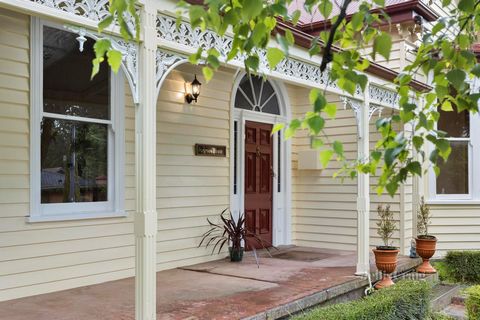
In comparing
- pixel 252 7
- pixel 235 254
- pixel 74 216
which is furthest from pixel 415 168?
pixel 235 254

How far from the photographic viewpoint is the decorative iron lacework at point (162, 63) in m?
3.70

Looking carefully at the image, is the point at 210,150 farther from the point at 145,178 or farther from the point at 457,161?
the point at 457,161

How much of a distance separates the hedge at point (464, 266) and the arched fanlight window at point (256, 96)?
12.1 ft

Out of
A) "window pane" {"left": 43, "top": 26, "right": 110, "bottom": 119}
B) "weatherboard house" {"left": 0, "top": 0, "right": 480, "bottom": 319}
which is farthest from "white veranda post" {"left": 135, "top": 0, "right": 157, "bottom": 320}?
"window pane" {"left": 43, "top": 26, "right": 110, "bottom": 119}

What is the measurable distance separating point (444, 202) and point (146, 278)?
6.43 m

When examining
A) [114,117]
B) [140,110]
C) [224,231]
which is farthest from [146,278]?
[224,231]

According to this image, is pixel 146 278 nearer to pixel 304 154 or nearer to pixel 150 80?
pixel 150 80

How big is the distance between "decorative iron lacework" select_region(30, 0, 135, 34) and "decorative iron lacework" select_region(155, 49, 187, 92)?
524 mm

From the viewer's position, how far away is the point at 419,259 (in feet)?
24.7

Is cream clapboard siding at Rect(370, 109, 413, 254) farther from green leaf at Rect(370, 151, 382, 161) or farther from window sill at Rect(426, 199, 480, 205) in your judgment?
green leaf at Rect(370, 151, 382, 161)

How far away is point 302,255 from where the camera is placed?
7461mm

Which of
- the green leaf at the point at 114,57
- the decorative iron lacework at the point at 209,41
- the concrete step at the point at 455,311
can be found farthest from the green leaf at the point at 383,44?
the concrete step at the point at 455,311

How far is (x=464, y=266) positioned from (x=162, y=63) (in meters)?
6.29

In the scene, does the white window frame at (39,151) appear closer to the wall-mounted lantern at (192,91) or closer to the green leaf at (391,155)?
the wall-mounted lantern at (192,91)
